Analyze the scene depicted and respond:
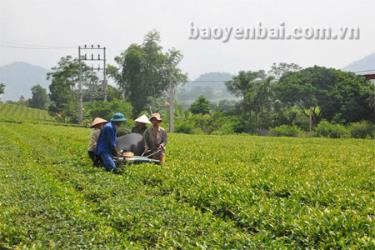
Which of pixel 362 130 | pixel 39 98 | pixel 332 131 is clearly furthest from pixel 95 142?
pixel 39 98

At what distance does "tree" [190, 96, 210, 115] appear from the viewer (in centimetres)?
6650

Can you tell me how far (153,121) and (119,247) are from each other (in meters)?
8.13

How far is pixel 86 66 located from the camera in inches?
3310

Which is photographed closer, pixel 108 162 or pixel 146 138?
pixel 108 162

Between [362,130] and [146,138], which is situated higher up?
[146,138]

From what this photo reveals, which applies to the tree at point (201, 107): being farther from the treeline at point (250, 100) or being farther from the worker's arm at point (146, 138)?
the worker's arm at point (146, 138)

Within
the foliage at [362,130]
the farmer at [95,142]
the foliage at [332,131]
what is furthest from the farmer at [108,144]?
the foliage at [362,130]

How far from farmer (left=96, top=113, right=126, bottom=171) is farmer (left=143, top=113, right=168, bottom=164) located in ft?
4.19

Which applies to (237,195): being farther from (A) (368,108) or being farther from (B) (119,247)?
(A) (368,108)

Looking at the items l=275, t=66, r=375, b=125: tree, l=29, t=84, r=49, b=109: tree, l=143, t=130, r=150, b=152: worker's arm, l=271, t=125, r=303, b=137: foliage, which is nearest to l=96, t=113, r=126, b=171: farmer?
l=143, t=130, r=150, b=152: worker's arm

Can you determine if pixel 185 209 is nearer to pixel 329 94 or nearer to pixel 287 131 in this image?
pixel 287 131

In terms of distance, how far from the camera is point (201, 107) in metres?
66.6

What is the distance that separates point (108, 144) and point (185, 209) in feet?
18.1

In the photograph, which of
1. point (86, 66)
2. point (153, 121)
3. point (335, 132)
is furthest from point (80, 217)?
point (86, 66)
